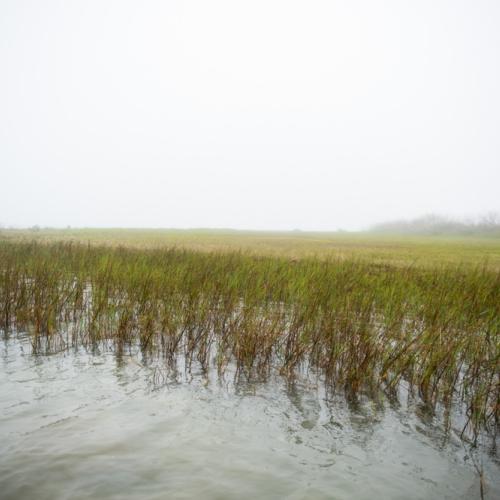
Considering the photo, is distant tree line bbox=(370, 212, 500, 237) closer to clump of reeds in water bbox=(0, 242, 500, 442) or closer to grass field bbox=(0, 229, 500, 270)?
grass field bbox=(0, 229, 500, 270)

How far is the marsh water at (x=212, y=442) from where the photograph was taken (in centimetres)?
221

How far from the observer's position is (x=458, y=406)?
11.3ft

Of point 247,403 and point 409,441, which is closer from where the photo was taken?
point 409,441

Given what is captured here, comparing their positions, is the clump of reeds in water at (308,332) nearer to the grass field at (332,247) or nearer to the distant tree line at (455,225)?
the grass field at (332,247)

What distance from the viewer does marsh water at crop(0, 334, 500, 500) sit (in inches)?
87.0

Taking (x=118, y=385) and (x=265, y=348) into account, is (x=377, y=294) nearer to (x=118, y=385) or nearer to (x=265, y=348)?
(x=265, y=348)

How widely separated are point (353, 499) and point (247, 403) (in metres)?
1.30

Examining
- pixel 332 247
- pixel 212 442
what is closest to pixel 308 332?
pixel 212 442

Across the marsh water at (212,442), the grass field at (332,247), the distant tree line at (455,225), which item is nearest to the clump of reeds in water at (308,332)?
the marsh water at (212,442)

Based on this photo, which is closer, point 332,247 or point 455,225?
point 332,247

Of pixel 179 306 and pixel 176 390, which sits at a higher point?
pixel 179 306

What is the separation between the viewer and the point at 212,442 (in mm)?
2652

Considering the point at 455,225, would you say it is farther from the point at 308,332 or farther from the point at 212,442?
the point at 212,442

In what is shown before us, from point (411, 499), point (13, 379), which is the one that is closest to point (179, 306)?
point (13, 379)
